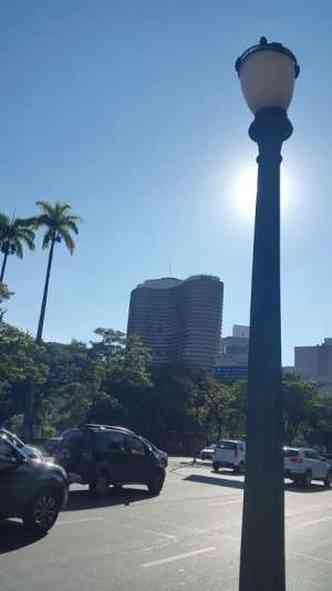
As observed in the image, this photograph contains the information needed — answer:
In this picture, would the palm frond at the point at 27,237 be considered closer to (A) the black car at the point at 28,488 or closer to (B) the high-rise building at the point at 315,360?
(A) the black car at the point at 28,488

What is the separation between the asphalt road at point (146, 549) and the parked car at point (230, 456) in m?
12.9

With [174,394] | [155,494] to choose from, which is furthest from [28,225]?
[155,494]

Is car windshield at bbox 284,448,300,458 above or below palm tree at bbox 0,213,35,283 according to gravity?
below

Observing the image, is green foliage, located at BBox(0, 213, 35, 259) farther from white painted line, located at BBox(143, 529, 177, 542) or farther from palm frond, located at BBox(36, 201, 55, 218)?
white painted line, located at BBox(143, 529, 177, 542)

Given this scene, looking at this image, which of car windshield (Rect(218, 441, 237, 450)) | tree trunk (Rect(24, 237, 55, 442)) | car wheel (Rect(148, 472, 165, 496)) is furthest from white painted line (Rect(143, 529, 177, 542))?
tree trunk (Rect(24, 237, 55, 442))

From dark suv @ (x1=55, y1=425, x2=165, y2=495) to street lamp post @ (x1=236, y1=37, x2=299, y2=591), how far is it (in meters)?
10.8

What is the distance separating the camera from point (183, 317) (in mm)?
121688

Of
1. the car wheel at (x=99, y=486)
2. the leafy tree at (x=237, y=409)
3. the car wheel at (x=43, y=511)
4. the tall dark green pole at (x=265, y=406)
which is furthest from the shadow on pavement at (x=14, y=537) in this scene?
the leafy tree at (x=237, y=409)

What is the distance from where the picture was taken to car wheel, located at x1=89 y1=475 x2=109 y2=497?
13.4 m

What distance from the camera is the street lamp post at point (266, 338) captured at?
127 inches

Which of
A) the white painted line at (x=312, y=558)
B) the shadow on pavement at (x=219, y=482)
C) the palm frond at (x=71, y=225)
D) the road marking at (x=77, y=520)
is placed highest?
the palm frond at (x=71, y=225)

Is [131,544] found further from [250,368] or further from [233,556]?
[250,368]

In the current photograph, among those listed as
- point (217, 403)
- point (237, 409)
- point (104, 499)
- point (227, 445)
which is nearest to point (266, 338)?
point (104, 499)

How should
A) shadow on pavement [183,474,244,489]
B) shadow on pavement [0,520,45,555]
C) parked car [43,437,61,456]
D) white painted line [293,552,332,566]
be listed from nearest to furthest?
shadow on pavement [0,520,45,555]
white painted line [293,552,332,566]
parked car [43,437,61,456]
shadow on pavement [183,474,244,489]
